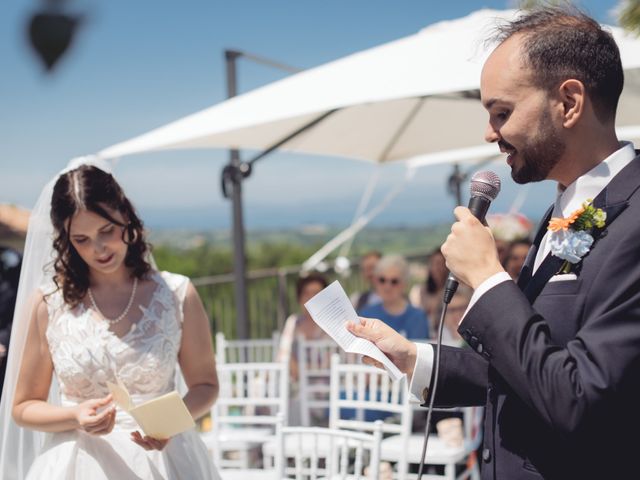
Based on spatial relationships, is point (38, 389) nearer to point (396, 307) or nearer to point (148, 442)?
point (148, 442)

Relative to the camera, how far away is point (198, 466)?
282 cm

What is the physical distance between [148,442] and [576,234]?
1.67 m

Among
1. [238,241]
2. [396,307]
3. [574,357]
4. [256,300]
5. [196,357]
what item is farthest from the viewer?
[256,300]

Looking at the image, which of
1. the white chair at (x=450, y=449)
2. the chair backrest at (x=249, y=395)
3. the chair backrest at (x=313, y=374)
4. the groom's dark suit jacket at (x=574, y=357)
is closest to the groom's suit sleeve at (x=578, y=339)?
the groom's dark suit jacket at (x=574, y=357)

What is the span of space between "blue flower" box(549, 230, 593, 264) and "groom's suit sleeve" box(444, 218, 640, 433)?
24mm

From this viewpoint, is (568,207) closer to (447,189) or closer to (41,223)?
(41,223)

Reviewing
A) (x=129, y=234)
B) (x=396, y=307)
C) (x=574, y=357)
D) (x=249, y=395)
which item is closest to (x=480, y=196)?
(x=574, y=357)

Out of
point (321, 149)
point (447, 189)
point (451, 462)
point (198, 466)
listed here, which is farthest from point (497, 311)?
point (447, 189)

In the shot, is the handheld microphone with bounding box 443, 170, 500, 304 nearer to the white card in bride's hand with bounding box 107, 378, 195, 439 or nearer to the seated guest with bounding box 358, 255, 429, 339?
the white card in bride's hand with bounding box 107, 378, 195, 439

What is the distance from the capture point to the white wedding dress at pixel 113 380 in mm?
2686

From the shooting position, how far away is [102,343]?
2.79 metres

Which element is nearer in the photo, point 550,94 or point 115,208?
point 550,94

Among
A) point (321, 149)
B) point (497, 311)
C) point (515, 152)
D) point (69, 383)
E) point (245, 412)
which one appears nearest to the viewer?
point (497, 311)

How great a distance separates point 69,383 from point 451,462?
280 centimetres
